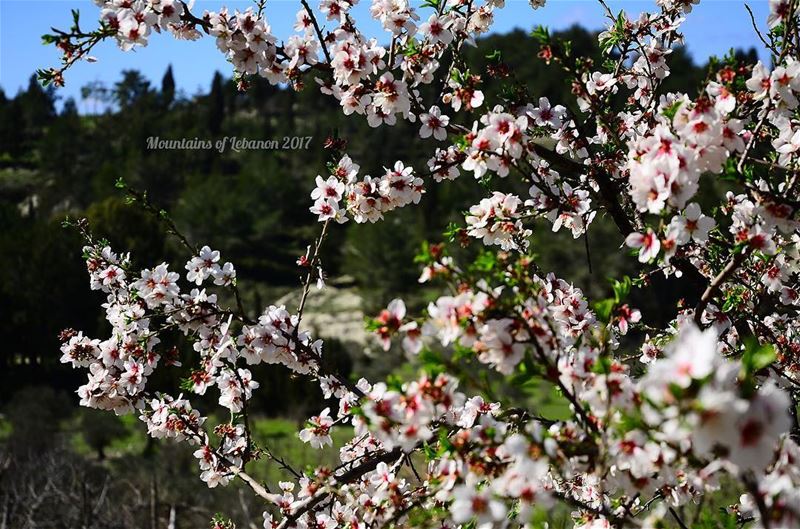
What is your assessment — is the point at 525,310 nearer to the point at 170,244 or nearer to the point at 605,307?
the point at 605,307

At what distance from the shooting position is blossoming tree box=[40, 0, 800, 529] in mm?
1550

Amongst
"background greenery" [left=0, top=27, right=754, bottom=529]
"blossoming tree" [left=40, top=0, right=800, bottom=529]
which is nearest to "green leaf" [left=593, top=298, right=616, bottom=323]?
"blossoming tree" [left=40, top=0, right=800, bottom=529]

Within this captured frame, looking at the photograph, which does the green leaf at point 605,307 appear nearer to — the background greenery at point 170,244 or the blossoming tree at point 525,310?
the blossoming tree at point 525,310

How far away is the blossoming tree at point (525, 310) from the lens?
1.55 meters

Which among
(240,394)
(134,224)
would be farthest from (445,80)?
(134,224)

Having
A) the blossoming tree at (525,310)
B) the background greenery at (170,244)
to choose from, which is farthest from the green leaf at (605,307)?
the background greenery at (170,244)

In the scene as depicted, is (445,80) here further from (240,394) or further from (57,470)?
(57,470)

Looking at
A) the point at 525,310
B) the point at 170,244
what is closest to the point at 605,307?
the point at 525,310

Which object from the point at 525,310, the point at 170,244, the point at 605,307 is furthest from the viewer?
the point at 170,244

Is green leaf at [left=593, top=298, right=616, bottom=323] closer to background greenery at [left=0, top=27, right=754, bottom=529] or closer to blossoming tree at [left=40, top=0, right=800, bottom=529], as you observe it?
blossoming tree at [left=40, top=0, right=800, bottom=529]

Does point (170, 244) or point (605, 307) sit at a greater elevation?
point (170, 244)

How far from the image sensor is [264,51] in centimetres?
292

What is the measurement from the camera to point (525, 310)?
69.6 inches

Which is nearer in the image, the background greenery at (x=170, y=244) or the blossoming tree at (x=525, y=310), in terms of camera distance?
the blossoming tree at (x=525, y=310)
